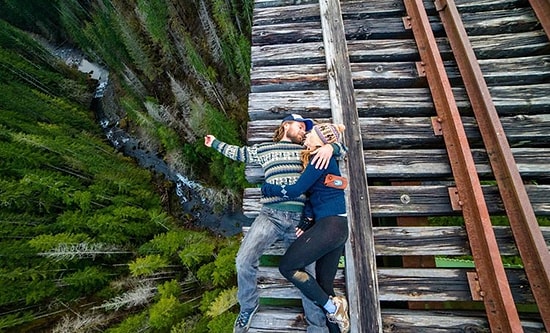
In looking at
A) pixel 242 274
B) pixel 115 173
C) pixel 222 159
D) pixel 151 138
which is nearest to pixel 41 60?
pixel 151 138

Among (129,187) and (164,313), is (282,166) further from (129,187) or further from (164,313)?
(129,187)

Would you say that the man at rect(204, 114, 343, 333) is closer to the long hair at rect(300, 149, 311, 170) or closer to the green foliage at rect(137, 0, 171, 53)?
the long hair at rect(300, 149, 311, 170)

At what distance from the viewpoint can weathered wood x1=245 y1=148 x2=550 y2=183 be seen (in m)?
3.43

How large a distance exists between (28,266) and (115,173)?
3.27m

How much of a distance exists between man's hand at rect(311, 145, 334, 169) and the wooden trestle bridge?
65cm

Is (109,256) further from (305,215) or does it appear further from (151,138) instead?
(305,215)

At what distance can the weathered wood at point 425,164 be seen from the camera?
3.43 m

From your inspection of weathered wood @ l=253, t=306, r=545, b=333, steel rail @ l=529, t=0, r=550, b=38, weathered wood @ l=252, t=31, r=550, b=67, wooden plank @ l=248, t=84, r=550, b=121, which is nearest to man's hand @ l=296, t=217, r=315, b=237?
weathered wood @ l=253, t=306, r=545, b=333

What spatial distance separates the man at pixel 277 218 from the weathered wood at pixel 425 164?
0.52 metres

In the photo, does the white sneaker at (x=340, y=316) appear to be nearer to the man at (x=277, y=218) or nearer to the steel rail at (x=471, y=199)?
the man at (x=277, y=218)

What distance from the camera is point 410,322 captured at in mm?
2902

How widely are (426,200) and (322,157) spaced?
132cm

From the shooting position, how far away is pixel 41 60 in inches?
589

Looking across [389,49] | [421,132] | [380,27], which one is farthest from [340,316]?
[380,27]
